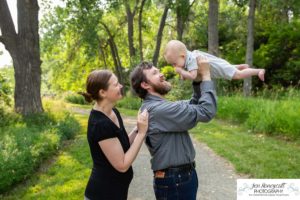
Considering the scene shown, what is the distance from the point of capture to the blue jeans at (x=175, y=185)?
9.00 feet

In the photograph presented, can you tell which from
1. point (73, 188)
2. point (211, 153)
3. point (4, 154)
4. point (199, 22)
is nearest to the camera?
point (73, 188)

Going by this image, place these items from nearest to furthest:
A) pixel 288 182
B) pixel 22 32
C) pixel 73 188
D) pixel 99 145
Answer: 1. pixel 99 145
2. pixel 288 182
3. pixel 73 188
4. pixel 22 32

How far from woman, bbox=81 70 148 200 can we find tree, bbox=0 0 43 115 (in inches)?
383

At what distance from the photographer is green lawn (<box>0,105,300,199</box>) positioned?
626 cm

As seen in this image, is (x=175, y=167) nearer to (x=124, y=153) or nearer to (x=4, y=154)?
(x=124, y=153)

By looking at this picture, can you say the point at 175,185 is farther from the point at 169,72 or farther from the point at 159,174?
the point at 169,72

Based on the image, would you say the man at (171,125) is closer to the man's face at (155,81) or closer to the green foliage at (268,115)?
the man's face at (155,81)

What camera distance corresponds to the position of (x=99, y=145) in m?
2.68

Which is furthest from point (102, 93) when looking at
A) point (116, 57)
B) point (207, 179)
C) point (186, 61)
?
point (116, 57)

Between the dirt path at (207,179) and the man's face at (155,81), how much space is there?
326cm

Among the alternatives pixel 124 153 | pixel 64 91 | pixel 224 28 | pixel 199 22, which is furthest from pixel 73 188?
pixel 64 91

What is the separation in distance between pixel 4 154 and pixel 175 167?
15.6 ft

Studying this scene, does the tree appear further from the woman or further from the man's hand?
the man's hand

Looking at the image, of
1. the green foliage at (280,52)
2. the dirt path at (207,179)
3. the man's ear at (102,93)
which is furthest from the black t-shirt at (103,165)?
the green foliage at (280,52)
